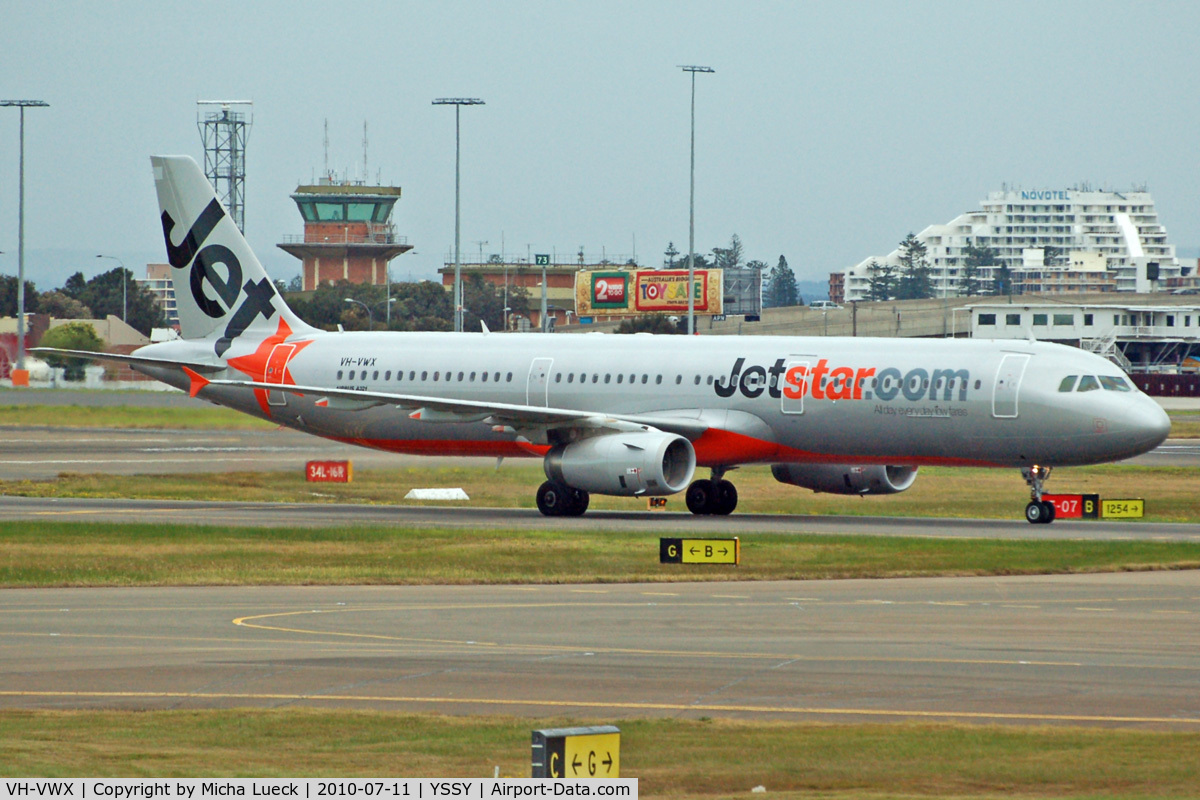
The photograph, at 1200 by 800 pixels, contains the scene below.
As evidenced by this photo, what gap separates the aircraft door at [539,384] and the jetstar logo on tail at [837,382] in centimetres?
489

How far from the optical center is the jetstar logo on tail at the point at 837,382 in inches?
1597

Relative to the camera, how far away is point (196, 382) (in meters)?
48.7

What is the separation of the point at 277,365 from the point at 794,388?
612 inches

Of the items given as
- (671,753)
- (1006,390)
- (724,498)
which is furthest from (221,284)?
(671,753)

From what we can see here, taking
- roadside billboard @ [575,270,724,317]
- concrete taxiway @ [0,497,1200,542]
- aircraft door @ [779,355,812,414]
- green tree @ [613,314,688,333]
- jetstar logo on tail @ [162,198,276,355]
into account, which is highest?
roadside billboard @ [575,270,724,317]

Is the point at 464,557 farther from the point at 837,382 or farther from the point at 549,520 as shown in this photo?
the point at 837,382

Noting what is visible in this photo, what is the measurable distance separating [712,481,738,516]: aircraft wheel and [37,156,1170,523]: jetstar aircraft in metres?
0.05

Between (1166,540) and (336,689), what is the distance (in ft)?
78.5

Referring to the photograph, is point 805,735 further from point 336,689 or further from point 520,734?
point 336,689

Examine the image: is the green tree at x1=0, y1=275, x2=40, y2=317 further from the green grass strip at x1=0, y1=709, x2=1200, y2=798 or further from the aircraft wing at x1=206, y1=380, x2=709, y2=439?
the green grass strip at x1=0, y1=709, x2=1200, y2=798

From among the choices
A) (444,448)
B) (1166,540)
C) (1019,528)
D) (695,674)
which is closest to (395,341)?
(444,448)

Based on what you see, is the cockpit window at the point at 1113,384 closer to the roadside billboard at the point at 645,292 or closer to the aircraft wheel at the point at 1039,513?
the aircraft wheel at the point at 1039,513

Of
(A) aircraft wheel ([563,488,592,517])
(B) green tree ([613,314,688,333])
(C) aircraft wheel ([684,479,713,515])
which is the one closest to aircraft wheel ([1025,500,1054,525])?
(C) aircraft wheel ([684,479,713,515])

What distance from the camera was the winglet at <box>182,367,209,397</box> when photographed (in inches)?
1908
